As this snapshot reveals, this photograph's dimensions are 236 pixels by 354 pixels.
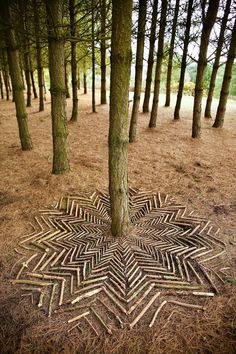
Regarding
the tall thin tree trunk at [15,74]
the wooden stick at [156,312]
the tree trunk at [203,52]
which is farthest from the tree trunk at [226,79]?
the wooden stick at [156,312]

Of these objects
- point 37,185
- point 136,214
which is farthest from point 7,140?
point 136,214

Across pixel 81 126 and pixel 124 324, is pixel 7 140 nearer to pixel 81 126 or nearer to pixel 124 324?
pixel 81 126

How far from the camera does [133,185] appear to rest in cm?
609

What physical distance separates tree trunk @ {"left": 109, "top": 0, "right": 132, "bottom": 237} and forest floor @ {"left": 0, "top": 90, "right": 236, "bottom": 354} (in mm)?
1755

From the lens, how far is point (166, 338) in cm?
251

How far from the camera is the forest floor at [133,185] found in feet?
8.21

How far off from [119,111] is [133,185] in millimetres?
2836

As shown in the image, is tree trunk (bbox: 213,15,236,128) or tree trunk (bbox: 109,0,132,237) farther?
tree trunk (bbox: 213,15,236,128)

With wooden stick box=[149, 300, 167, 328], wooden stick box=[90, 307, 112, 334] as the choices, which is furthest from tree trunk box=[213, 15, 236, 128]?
wooden stick box=[90, 307, 112, 334]

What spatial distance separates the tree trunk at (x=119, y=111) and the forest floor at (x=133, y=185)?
5.76 feet

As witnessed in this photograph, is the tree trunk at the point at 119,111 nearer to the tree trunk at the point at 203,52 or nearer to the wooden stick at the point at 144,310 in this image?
the wooden stick at the point at 144,310

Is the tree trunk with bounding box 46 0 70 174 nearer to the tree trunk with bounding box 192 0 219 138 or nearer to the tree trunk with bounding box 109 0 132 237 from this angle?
the tree trunk with bounding box 109 0 132 237

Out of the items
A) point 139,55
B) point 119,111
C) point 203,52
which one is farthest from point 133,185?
point 203,52

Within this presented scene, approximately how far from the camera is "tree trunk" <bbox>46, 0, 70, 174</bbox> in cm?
533
